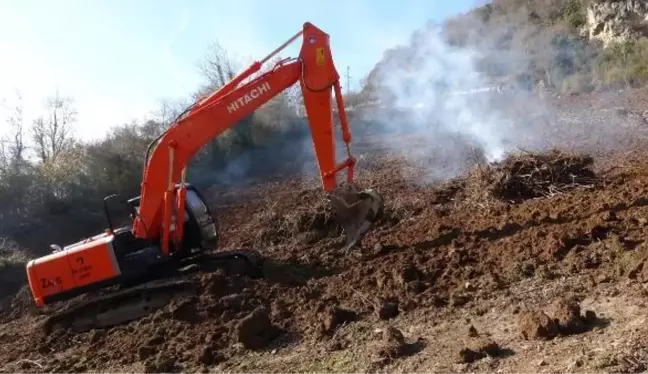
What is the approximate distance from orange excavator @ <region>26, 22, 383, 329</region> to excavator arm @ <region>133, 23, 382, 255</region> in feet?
0.04

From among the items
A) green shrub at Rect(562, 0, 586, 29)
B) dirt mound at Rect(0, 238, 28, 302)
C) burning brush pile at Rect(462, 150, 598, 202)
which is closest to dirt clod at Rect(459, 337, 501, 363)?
burning brush pile at Rect(462, 150, 598, 202)

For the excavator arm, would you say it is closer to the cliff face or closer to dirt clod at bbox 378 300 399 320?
dirt clod at bbox 378 300 399 320

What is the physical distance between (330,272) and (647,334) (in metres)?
4.63

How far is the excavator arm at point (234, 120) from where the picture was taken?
8.82 meters

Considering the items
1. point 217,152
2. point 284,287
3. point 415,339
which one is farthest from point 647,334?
point 217,152

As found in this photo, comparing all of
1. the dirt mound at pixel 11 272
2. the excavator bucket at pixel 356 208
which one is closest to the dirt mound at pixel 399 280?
the excavator bucket at pixel 356 208

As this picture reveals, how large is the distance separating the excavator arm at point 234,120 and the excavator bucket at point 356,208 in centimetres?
90

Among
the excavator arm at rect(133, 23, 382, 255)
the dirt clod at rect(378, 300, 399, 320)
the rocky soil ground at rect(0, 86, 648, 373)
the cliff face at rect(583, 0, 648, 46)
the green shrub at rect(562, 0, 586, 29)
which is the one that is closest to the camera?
the rocky soil ground at rect(0, 86, 648, 373)

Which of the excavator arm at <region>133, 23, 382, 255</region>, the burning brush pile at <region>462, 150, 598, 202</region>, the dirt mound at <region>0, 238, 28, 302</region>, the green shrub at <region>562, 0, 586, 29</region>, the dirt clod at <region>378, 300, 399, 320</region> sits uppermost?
the green shrub at <region>562, 0, 586, 29</region>

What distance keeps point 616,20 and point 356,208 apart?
2555 cm

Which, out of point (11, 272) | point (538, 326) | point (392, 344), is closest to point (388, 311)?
point (392, 344)

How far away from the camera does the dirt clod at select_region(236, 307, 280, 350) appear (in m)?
6.72

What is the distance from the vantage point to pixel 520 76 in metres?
32.6

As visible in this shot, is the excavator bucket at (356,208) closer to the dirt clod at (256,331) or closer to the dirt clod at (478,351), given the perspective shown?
the dirt clod at (256,331)
